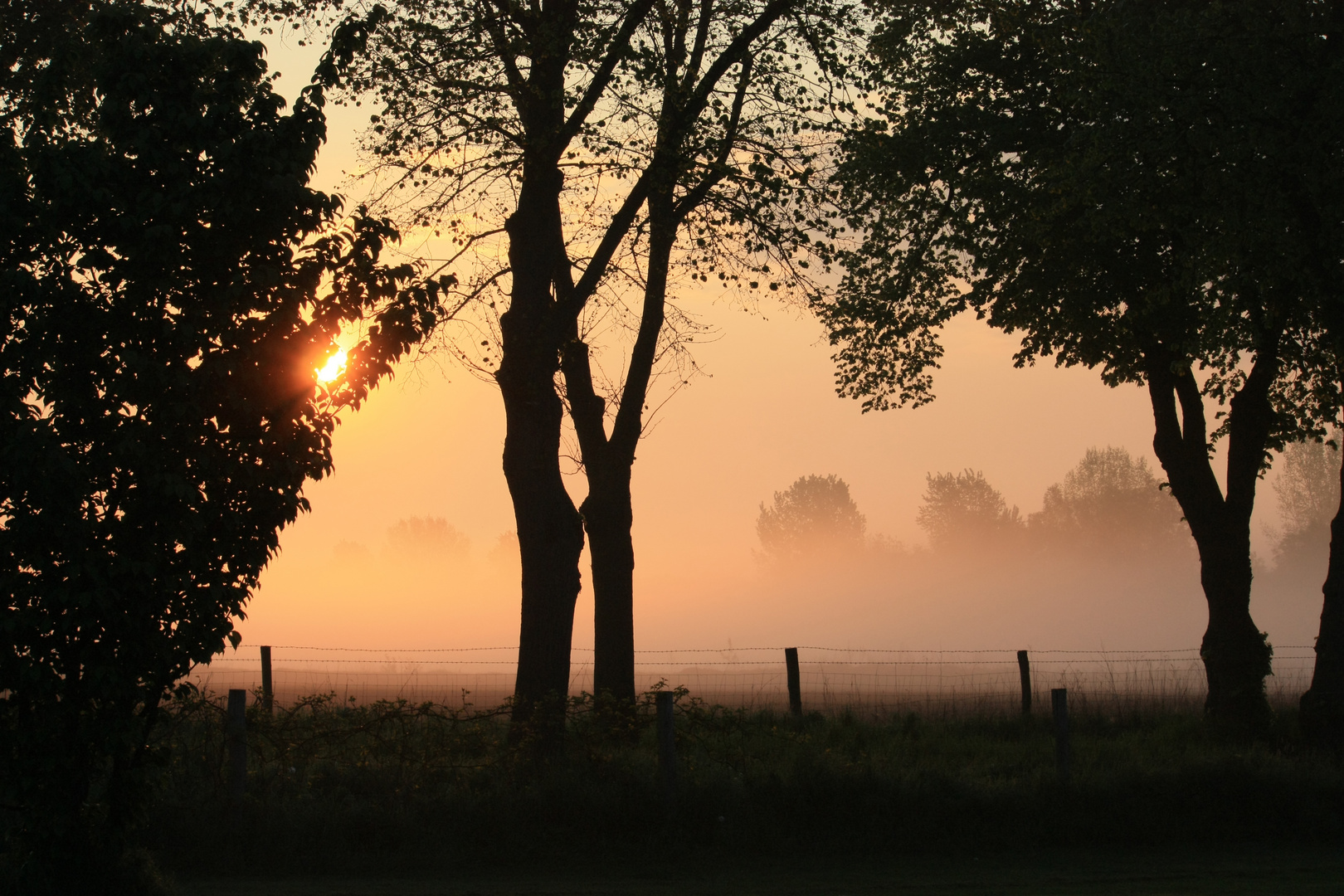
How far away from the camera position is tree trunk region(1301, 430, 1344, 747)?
17109mm

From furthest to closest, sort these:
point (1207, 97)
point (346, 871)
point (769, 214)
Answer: point (769, 214) → point (1207, 97) → point (346, 871)

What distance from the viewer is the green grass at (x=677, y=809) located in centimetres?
1099

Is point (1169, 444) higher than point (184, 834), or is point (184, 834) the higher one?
point (1169, 444)

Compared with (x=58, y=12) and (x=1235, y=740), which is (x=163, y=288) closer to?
(x=58, y=12)

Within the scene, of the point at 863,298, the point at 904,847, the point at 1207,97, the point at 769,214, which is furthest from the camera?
the point at 863,298

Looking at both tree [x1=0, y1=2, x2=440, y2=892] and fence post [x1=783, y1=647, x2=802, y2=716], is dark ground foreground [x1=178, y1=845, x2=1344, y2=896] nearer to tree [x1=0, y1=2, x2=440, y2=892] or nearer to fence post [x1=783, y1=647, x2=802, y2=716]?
tree [x1=0, y1=2, x2=440, y2=892]

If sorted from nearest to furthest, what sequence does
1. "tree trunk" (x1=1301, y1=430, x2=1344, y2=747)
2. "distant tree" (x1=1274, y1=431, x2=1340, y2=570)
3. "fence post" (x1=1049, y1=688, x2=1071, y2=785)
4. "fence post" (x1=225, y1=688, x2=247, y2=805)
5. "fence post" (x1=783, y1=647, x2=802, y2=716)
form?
"fence post" (x1=225, y1=688, x2=247, y2=805)
"fence post" (x1=1049, y1=688, x2=1071, y2=785)
"tree trunk" (x1=1301, y1=430, x2=1344, y2=747)
"fence post" (x1=783, y1=647, x2=802, y2=716)
"distant tree" (x1=1274, y1=431, x2=1340, y2=570)

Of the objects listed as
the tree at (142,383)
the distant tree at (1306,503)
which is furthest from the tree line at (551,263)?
the distant tree at (1306,503)

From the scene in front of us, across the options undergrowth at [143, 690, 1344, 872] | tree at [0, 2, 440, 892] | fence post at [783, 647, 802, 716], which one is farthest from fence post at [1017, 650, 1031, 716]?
tree at [0, 2, 440, 892]

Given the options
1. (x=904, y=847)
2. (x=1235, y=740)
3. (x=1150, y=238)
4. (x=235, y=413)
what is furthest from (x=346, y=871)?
(x=1150, y=238)

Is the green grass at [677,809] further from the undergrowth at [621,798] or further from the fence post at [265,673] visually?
the fence post at [265,673]

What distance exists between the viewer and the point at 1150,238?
19.6 m

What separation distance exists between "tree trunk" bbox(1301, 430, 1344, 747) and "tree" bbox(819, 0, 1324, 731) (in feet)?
3.40

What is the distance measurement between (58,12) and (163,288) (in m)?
12.2
